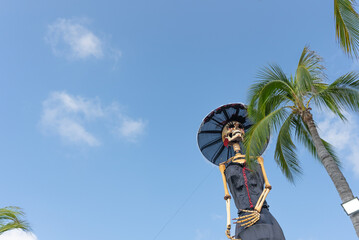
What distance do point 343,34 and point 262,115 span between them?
2645 mm

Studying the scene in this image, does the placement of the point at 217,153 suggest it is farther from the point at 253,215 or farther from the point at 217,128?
the point at 253,215

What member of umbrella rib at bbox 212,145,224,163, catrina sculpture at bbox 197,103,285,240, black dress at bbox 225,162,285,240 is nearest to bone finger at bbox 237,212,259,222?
catrina sculpture at bbox 197,103,285,240

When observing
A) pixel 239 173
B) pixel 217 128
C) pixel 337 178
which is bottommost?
pixel 337 178

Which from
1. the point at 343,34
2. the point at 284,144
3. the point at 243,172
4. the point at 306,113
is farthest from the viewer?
the point at 243,172

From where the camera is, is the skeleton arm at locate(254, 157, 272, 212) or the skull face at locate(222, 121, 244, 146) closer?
the skeleton arm at locate(254, 157, 272, 212)

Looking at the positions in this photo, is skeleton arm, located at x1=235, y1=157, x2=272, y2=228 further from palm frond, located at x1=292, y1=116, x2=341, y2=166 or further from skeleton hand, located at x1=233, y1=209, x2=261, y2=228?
palm frond, located at x1=292, y1=116, x2=341, y2=166

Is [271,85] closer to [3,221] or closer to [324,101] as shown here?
A: [324,101]

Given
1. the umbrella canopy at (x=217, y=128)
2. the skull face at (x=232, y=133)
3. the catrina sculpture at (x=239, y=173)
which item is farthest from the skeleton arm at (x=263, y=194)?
the umbrella canopy at (x=217, y=128)

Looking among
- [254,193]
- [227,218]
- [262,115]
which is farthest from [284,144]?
[227,218]

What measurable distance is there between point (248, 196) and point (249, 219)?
33.8 inches

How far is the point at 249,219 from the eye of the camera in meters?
9.73

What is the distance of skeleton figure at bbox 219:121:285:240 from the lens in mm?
9461

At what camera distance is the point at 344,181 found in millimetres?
7043

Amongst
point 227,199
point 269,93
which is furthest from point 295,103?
A: point 227,199
